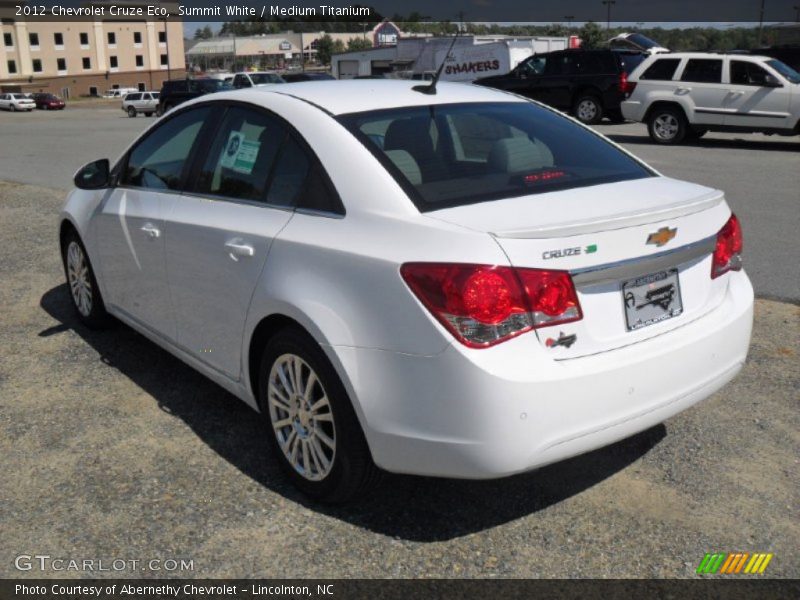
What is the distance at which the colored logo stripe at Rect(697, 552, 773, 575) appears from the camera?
3023mm

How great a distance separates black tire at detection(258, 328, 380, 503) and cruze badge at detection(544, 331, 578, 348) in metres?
0.76

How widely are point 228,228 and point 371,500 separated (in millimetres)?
1307

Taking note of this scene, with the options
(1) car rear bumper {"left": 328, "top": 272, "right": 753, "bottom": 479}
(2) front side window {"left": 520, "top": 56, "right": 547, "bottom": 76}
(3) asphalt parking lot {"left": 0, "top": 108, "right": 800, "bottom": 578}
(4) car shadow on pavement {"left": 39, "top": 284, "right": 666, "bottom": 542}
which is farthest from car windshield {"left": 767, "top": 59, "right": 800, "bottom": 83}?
(1) car rear bumper {"left": 328, "top": 272, "right": 753, "bottom": 479}

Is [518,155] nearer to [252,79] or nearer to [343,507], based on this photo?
[343,507]

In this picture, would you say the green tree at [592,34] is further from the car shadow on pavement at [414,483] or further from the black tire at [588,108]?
the car shadow on pavement at [414,483]

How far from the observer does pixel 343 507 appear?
136 inches

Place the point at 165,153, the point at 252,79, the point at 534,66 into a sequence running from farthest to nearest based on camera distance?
the point at 252,79 < the point at 534,66 < the point at 165,153

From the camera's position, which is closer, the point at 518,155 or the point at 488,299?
the point at 488,299

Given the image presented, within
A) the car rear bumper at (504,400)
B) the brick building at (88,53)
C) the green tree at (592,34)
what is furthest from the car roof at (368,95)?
the brick building at (88,53)

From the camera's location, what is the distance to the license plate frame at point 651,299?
9.92ft

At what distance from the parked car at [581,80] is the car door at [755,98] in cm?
486

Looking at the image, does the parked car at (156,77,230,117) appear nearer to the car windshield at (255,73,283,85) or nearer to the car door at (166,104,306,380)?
the car windshield at (255,73,283,85)

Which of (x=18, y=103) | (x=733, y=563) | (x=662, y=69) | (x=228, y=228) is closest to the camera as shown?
(x=733, y=563)

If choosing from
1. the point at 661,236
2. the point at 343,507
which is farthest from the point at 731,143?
the point at 343,507
